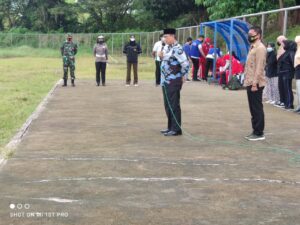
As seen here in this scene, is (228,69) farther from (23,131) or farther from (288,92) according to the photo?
(23,131)

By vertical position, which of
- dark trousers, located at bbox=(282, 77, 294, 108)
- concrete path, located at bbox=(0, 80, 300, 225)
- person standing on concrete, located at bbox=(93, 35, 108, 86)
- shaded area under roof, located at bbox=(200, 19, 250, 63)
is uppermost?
shaded area under roof, located at bbox=(200, 19, 250, 63)

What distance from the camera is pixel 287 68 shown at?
1241cm

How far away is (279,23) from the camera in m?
16.0

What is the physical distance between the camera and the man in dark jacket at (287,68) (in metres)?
12.3

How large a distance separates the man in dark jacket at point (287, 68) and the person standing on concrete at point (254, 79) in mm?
3596

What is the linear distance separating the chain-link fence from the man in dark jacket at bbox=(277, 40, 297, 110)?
1.86 m

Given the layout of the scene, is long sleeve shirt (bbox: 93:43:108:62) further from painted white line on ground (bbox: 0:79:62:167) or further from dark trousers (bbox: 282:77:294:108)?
dark trousers (bbox: 282:77:294:108)

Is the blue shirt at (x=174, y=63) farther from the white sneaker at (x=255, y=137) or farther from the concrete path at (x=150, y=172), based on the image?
the white sneaker at (x=255, y=137)

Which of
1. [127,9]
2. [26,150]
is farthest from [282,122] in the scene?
[127,9]

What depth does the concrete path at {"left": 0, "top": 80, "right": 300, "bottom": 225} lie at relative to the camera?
517 centimetres

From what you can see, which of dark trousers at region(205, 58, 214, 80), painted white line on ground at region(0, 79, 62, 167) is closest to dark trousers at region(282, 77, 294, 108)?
painted white line on ground at region(0, 79, 62, 167)

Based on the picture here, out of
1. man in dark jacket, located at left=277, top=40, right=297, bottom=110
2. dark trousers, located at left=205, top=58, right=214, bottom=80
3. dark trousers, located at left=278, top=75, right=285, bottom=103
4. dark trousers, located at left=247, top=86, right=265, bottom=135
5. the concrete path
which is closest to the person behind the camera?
the concrete path

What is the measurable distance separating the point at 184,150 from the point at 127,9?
53.9 m

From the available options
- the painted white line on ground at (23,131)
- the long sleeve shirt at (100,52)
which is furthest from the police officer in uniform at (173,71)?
the long sleeve shirt at (100,52)
